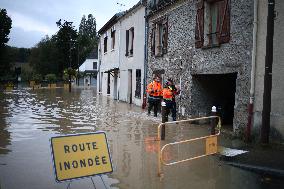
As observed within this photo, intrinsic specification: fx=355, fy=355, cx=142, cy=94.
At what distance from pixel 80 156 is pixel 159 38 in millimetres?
14355

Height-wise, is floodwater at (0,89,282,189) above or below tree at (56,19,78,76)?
below

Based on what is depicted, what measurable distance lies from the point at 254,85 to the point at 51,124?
7622 mm

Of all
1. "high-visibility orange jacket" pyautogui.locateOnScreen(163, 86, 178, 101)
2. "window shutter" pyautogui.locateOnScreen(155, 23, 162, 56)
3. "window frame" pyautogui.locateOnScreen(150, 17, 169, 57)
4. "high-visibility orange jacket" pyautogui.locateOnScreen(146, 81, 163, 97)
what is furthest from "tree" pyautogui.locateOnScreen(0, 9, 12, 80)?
"high-visibility orange jacket" pyautogui.locateOnScreen(163, 86, 178, 101)

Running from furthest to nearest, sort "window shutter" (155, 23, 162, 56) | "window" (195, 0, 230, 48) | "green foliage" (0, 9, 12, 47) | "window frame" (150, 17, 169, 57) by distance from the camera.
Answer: "green foliage" (0, 9, 12, 47) < "window shutter" (155, 23, 162, 56) < "window frame" (150, 17, 169, 57) < "window" (195, 0, 230, 48)

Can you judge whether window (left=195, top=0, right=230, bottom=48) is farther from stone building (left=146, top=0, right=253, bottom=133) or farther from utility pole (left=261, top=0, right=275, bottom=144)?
utility pole (left=261, top=0, right=275, bottom=144)

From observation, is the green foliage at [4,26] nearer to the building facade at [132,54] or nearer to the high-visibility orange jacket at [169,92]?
the building facade at [132,54]

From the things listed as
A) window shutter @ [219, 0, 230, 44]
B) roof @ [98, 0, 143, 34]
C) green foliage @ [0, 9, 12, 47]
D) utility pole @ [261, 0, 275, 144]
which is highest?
green foliage @ [0, 9, 12, 47]

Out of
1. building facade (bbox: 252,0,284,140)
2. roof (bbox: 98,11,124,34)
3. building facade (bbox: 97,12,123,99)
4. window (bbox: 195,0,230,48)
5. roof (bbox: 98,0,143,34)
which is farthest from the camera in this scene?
building facade (bbox: 97,12,123,99)

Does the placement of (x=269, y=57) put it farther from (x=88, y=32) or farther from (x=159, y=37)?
(x=88, y=32)

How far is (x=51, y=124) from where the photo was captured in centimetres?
1366

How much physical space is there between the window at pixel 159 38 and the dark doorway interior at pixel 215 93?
12.2ft

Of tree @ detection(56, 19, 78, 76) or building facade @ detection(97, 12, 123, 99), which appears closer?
building facade @ detection(97, 12, 123, 99)

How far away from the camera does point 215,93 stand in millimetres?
15266

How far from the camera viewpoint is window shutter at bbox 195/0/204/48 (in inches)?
546
